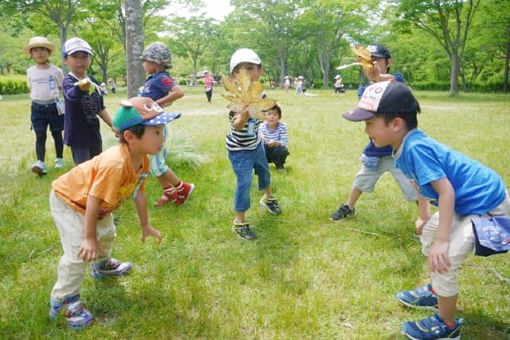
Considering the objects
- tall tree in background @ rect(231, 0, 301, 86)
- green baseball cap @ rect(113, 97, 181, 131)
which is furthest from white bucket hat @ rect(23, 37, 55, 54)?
tall tree in background @ rect(231, 0, 301, 86)

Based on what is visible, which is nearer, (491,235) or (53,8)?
(491,235)

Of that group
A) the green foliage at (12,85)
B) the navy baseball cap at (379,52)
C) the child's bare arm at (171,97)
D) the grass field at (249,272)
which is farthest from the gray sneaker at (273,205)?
the green foliage at (12,85)

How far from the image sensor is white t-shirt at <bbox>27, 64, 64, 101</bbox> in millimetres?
5477

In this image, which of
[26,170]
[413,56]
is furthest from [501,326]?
[413,56]

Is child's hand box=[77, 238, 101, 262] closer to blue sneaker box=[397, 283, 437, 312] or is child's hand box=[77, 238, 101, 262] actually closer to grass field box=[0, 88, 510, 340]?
grass field box=[0, 88, 510, 340]

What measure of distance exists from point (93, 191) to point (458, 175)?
2.05 metres

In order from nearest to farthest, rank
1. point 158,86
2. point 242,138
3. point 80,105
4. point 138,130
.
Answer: point 138,130 → point 242,138 → point 80,105 → point 158,86

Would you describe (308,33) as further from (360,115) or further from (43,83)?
(360,115)

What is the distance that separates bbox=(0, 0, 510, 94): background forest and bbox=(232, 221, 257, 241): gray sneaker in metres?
21.5

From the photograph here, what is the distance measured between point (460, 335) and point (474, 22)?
88.6 ft

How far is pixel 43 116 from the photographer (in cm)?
561

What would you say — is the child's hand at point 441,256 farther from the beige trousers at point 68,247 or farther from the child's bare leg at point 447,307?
the beige trousers at point 68,247

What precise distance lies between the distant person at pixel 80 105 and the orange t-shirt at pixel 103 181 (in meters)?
1.36

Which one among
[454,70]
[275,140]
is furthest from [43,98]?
[454,70]
